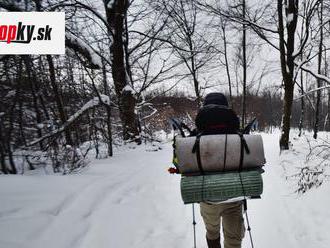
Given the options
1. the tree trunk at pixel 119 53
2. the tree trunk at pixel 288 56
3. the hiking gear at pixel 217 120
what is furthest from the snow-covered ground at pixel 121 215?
the tree trunk at pixel 288 56

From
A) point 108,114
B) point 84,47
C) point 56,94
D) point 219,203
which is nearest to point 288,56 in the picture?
point 108,114

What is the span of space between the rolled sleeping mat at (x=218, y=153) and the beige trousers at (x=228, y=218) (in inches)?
18.1

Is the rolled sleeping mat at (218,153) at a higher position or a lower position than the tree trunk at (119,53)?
lower

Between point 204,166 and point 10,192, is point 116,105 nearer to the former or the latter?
point 10,192

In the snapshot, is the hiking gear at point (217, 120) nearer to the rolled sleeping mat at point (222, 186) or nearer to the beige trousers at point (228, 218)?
the rolled sleeping mat at point (222, 186)

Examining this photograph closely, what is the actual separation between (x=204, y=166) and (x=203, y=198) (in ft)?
1.02

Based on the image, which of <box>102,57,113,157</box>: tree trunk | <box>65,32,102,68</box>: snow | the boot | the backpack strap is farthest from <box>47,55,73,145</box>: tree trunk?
the backpack strap

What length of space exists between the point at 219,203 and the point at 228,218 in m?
0.30

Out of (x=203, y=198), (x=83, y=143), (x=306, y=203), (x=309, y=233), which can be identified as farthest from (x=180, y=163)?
(x=83, y=143)

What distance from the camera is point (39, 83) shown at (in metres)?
7.57

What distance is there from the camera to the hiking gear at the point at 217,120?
8.76 feet

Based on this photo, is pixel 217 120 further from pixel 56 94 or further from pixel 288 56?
pixel 288 56

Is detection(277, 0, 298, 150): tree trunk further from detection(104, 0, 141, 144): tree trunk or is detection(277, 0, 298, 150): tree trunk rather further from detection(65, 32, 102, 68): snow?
detection(65, 32, 102, 68): snow

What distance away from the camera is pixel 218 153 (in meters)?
2.56
